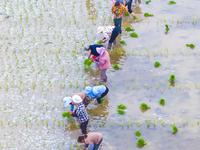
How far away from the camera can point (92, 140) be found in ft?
24.0

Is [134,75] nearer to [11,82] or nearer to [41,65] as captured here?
[41,65]

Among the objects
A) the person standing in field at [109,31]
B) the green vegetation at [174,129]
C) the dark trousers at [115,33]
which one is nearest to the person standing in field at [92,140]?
the green vegetation at [174,129]

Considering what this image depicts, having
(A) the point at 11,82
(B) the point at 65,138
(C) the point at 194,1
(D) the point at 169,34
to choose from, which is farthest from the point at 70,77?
(C) the point at 194,1

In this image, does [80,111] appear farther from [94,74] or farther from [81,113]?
[94,74]

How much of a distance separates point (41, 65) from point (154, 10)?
7297mm

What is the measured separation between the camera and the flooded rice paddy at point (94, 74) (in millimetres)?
8297

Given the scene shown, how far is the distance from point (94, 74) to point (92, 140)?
3.85m

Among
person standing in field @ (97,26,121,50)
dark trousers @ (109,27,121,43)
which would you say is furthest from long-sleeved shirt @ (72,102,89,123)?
dark trousers @ (109,27,121,43)

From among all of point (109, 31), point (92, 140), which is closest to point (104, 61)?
point (109, 31)

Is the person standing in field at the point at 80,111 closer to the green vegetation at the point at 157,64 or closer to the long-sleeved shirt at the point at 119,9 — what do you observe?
the green vegetation at the point at 157,64

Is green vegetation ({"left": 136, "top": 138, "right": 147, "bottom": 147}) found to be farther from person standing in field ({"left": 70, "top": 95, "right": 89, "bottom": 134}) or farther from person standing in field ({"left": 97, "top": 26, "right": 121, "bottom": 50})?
person standing in field ({"left": 97, "top": 26, "right": 121, "bottom": 50})

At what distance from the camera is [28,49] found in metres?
11.9

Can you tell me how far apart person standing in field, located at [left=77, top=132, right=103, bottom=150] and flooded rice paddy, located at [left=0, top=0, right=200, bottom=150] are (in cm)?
54

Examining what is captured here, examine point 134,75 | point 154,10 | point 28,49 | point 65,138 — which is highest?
point 154,10
